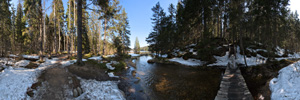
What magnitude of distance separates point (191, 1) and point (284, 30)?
42.5 m

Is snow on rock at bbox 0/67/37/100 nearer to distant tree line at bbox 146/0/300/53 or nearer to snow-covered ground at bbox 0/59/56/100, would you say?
snow-covered ground at bbox 0/59/56/100

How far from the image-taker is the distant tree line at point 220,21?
15.9 m

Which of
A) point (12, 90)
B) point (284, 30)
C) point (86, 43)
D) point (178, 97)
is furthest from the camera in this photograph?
point (284, 30)

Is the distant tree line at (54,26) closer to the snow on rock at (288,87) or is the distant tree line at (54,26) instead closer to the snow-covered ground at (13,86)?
the snow-covered ground at (13,86)

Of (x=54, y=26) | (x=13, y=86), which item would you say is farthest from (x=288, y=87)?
(x=54, y=26)

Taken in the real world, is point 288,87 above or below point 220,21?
below

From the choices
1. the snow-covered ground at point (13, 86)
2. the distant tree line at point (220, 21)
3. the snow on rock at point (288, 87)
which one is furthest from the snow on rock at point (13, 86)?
the distant tree line at point (220, 21)

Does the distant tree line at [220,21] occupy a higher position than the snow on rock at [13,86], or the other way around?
the distant tree line at [220,21]

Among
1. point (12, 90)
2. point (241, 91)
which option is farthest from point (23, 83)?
point (241, 91)

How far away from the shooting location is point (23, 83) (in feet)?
19.8

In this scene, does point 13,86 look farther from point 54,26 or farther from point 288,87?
point 54,26

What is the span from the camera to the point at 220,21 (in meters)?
23.9

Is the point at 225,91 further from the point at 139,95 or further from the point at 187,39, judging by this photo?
the point at 187,39

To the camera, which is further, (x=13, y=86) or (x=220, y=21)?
(x=220, y=21)
